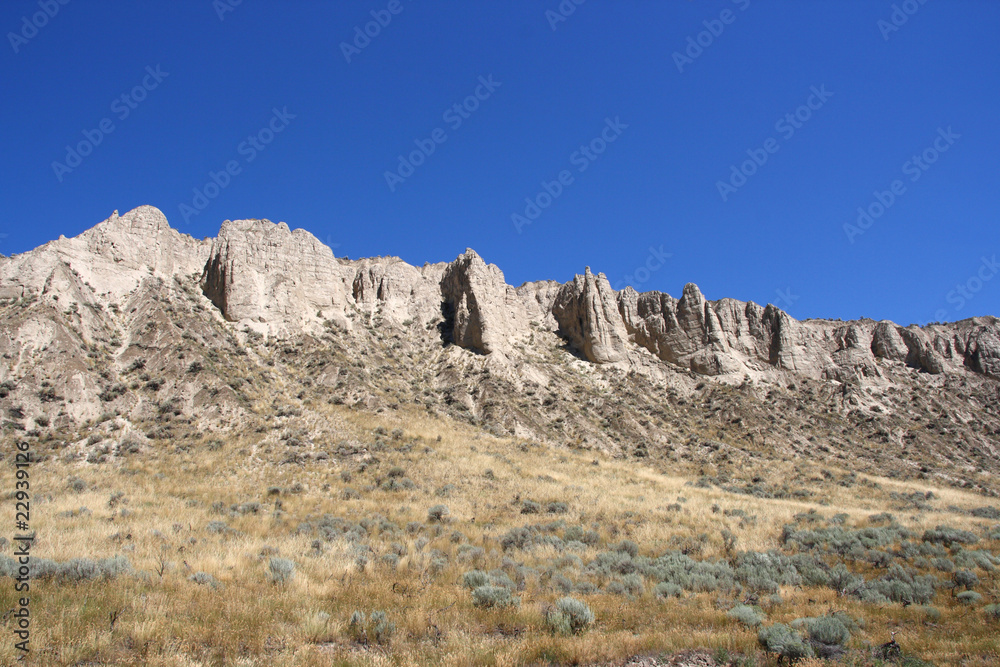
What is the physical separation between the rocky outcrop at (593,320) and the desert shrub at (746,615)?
1598 inches

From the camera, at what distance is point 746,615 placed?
25.5 ft

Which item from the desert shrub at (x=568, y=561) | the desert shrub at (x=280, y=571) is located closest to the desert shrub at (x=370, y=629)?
the desert shrub at (x=280, y=571)

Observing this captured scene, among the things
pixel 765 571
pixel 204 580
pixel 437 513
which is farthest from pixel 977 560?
pixel 204 580

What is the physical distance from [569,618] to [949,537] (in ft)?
43.0

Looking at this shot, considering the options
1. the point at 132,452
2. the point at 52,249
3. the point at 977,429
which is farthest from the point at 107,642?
the point at 977,429

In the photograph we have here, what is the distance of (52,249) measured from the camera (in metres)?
33.5

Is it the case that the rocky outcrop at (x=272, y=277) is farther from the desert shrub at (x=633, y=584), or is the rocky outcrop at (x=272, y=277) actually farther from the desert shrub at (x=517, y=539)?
the desert shrub at (x=633, y=584)

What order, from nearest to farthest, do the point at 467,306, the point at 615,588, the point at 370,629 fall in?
1. the point at 370,629
2. the point at 615,588
3. the point at 467,306

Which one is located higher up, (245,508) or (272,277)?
(272,277)

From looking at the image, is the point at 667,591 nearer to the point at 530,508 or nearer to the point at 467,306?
the point at 530,508

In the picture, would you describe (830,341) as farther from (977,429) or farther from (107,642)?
(107,642)

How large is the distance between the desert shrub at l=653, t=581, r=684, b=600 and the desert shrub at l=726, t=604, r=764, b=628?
127 cm

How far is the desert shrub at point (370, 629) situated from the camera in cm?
696

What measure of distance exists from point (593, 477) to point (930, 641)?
1776cm
